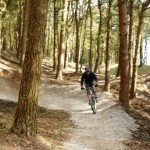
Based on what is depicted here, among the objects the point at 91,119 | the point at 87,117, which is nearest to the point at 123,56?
the point at 87,117

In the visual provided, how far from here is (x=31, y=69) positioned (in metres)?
8.88

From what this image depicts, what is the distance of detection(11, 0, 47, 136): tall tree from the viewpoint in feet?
29.2

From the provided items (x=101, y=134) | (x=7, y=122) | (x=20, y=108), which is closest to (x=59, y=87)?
(x=101, y=134)

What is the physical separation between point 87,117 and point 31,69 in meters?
6.73

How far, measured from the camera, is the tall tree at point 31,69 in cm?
891

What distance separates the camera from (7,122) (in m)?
10.6

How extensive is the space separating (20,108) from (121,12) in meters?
10.2

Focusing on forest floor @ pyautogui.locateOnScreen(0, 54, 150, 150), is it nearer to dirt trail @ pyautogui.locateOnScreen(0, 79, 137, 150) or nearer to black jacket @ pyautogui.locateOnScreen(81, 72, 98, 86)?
dirt trail @ pyautogui.locateOnScreen(0, 79, 137, 150)

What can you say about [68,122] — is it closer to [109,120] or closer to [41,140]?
[109,120]

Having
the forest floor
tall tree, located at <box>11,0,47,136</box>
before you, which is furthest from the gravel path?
tall tree, located at <box>11,0,47,136</box>

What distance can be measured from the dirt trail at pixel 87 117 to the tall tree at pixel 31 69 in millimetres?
1325

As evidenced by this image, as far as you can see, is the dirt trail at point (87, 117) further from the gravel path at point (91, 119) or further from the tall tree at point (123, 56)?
the tall tree at point (123, 56)

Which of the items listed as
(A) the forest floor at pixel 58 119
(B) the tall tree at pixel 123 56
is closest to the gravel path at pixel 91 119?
(A) the forest floor at pixel 58 119

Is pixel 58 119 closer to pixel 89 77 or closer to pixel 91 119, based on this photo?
pixel 91 119
